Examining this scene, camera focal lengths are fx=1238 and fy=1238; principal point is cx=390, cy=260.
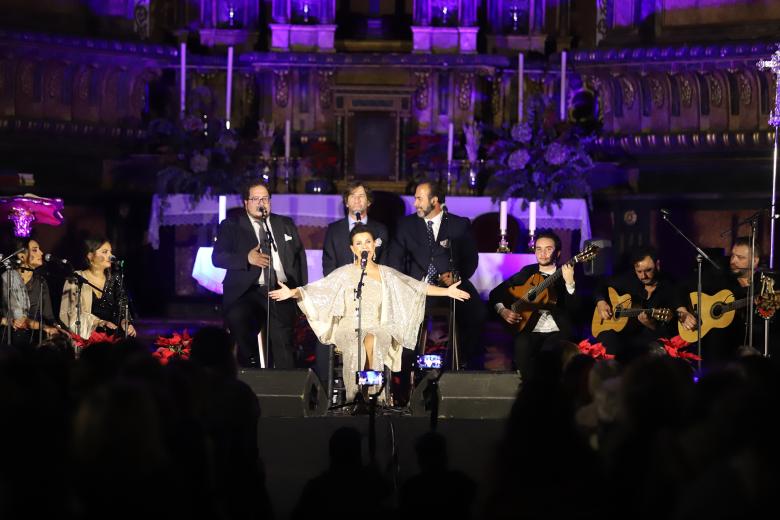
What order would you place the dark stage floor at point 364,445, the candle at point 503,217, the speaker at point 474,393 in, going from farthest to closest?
the candle at point 503,217, the speaker at point 474,393, the dark stage floor at point 364,445

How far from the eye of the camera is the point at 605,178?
11508mm

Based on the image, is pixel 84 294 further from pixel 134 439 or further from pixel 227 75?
pixel 134 439

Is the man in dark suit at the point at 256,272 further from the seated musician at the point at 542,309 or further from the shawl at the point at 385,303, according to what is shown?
the seated musician at the point at 542,309

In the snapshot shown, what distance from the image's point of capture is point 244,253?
9273 mm

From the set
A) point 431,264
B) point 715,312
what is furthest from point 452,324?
point 715,312

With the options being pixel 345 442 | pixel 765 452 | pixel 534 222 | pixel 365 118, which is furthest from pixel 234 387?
pixel 365 118

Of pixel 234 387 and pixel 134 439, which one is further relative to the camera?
pixel 234 387

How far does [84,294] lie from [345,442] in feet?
19.2

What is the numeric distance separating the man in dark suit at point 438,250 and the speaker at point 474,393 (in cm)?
149

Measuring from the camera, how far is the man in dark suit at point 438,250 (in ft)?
31.4

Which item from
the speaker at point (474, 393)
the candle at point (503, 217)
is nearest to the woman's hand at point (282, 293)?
the speaker at point (474, 393)

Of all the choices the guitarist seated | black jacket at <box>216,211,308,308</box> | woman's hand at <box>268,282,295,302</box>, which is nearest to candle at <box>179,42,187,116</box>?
black jacket at <box>216,211,308,308</box>

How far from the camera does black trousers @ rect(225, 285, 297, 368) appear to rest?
916cm

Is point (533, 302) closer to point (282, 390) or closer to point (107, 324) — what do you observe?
point (282, 390)
